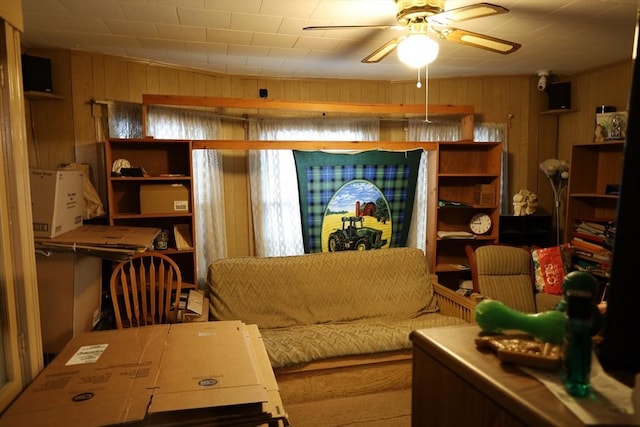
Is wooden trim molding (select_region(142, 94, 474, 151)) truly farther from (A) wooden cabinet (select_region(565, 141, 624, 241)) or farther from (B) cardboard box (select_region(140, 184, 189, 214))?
(A) wooden cabinet (select_region(565, 141, 624, 241))

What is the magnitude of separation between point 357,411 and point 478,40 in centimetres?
224

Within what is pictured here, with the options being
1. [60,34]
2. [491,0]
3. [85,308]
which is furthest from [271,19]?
[85,308]

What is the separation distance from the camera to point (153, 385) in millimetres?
1248

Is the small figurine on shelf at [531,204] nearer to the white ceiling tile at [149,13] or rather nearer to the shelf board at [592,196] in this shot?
the shelf board at [592,196]

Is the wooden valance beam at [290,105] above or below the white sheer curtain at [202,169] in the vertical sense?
above

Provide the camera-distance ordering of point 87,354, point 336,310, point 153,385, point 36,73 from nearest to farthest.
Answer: point 153,385 → point 87,354 → point 36,73 → point 336,310

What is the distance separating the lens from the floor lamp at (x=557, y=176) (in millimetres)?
4027

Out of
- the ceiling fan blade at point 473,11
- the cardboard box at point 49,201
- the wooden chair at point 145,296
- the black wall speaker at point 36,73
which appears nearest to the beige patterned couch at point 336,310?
the wooden chair at point 145,296

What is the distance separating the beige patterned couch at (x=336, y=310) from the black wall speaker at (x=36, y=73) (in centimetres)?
181

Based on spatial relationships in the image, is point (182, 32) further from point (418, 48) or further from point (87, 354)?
point (87, 354)

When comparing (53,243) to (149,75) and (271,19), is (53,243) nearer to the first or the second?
(271,19)

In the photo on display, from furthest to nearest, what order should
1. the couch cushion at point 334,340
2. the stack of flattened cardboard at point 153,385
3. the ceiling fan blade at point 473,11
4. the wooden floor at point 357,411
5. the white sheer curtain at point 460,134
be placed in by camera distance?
the white sheer curtain at point 460,134 < the couch cushion at point 334,340 < the wooden floor at point 357,411 < the ceiling fan blade at point 473,11 < the stack of flattened cardboard at point 153,385

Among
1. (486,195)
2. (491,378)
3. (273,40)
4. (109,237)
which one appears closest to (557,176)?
(486,195)

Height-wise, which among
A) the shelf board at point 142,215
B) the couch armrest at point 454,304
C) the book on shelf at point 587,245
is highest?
the shelf board at point 142,215
